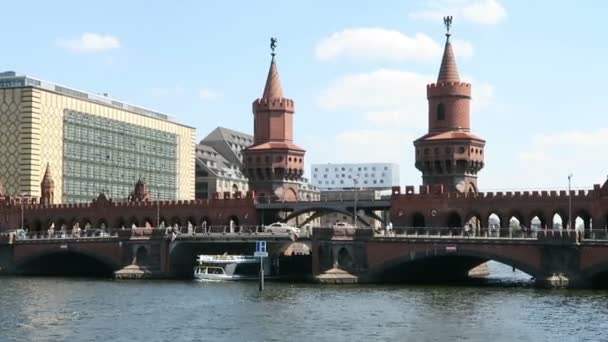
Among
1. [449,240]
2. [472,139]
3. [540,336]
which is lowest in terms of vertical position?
[540,336]

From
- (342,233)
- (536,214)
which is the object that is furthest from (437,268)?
(342,233)

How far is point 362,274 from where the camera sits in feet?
370

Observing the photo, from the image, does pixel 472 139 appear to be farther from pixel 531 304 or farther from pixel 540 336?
pixel 540 336

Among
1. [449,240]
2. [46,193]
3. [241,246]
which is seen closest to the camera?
[449,240]

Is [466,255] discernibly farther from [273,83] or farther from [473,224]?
[273,83]

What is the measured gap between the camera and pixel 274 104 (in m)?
149

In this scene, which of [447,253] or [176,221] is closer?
[447,253]

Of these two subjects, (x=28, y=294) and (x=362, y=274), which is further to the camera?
(x=362, y=274)

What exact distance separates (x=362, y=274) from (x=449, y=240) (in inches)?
439

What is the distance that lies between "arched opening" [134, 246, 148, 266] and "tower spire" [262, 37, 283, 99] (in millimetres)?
33347

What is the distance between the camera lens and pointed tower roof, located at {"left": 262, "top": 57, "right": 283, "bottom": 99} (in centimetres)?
15012

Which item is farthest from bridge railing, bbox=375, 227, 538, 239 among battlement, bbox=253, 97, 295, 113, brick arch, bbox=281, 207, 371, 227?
battlement, bbox=253, 97, 295, 113

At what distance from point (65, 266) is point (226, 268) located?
30795mm

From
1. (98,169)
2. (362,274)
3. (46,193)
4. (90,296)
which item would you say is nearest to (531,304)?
(362,274)
